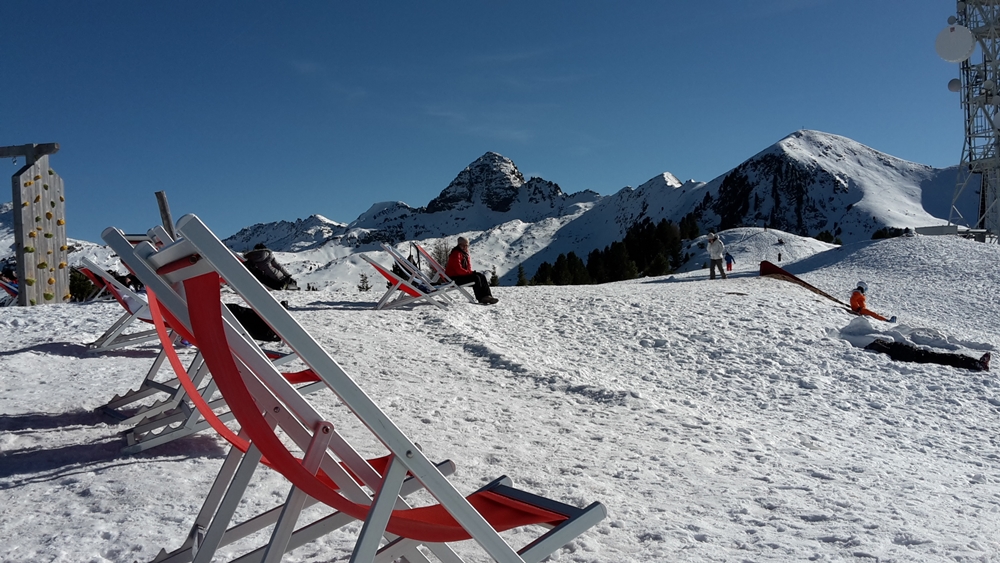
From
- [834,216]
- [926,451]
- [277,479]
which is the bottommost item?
[926,451]

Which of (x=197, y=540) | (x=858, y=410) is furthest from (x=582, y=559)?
(x=858, y=410)

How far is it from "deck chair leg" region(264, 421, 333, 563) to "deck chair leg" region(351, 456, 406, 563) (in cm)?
23

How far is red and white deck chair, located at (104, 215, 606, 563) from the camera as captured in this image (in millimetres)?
1495

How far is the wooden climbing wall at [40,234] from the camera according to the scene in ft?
31.6

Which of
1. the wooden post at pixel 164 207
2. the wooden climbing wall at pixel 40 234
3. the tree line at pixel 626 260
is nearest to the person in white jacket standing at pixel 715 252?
the wooden post at pixel 164 207

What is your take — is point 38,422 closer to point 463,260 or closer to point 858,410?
point 858,410

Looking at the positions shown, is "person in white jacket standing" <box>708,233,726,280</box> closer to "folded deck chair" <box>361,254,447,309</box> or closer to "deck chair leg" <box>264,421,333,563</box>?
"folded deck chair" <box>361,254,447,309</box>

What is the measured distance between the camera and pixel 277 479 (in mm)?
3180

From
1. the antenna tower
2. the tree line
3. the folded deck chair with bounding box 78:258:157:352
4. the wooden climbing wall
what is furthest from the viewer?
the tree line

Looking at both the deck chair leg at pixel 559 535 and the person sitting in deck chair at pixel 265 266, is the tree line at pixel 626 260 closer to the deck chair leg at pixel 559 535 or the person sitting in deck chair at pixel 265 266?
the person sitting in deck chair at pixel 265 266

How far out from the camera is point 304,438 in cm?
183

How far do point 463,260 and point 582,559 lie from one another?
8.12 meters

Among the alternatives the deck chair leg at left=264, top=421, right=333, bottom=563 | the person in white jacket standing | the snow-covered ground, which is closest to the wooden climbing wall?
the snow-covered ground

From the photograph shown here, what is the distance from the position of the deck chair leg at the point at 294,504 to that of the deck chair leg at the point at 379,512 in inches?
9.0
